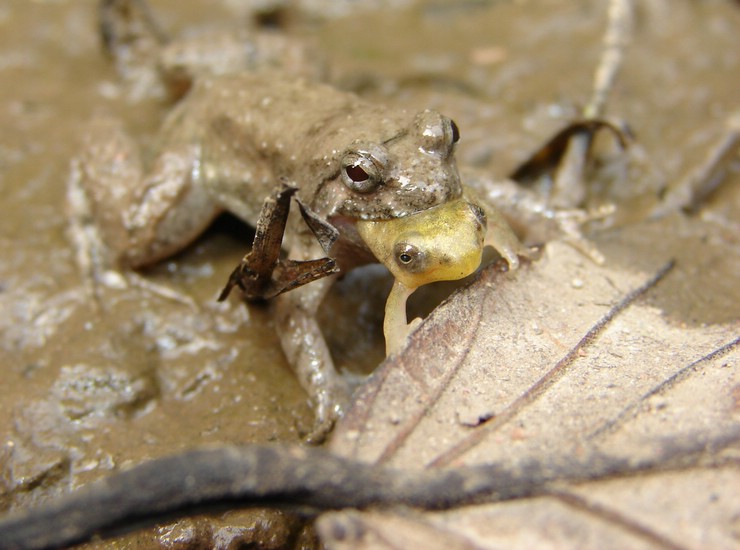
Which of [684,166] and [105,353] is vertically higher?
[684,166]

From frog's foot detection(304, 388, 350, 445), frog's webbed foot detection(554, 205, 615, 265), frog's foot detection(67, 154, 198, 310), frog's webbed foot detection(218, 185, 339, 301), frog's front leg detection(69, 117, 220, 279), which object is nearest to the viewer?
frog's webbed foot detection(218, 185, 339, 301)

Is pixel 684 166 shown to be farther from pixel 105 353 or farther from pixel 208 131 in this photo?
pixel 105 353

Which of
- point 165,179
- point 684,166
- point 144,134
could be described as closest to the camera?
point 165,179

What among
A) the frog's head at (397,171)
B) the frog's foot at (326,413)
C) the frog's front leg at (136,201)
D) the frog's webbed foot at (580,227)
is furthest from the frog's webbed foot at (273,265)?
the frog's webbed foot at (580,227)

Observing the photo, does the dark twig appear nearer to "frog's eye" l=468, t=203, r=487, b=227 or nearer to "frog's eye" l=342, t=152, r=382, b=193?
"frog's eye" l=468, t=203, r=487, b=227

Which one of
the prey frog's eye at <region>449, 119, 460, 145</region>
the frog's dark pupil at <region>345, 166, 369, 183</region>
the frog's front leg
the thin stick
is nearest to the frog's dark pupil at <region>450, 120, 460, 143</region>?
the prey frog's eye at <region>449, 119, 460, 145</region>

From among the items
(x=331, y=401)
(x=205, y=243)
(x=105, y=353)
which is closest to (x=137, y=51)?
(x=205, y=243)
